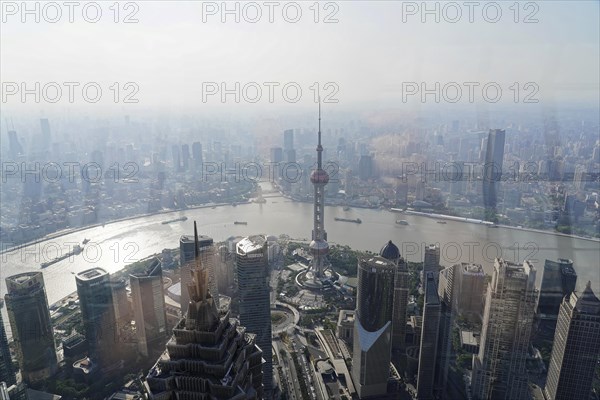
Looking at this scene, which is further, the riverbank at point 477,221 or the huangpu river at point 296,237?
the riverbank at point 477,221

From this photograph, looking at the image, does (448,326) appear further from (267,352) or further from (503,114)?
(503,114)

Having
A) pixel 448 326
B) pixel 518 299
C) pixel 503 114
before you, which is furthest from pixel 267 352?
pixel 503 114

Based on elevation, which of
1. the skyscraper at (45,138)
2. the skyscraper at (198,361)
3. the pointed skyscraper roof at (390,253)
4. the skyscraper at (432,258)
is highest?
the skyscraper at (45,138)

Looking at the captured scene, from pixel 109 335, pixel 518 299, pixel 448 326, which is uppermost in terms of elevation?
pixel 518 299


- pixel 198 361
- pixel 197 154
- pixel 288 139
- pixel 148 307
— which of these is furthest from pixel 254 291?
pixel 288 139

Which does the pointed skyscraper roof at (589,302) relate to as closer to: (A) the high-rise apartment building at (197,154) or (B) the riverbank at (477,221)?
(B) the riverbank at (477,221)

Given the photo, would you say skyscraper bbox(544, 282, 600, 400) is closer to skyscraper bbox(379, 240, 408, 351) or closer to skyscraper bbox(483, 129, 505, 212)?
skyscraper bbox(379, 240, 408, 351)

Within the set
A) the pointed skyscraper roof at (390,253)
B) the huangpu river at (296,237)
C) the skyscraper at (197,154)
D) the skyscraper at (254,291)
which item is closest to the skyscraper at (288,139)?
the huangpu river at (296,237)
